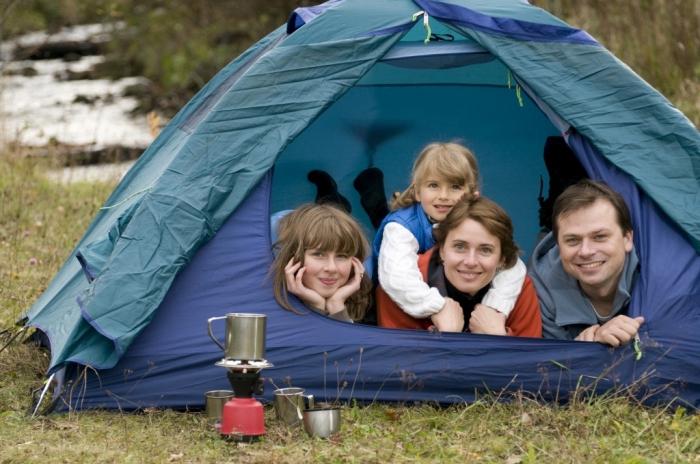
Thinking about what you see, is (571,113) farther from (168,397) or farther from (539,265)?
(168,397)

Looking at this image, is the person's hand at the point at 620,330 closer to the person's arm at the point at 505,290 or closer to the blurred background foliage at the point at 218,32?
the person's arm at the point at 505,290

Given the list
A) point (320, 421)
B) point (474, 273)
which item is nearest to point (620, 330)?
point (474, 273)

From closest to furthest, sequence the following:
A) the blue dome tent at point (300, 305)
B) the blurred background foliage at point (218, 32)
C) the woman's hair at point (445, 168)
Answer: the blue dome tent at point (300, 305) < the woman's hair at point (445, 168) < the blurred background foliage at point (218, 32)

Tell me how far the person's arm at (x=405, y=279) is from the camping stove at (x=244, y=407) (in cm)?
68

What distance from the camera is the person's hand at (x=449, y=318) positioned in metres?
3.93

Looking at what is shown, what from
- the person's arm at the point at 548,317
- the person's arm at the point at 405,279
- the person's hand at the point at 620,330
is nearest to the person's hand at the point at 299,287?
the person's arm at the point at 405,279

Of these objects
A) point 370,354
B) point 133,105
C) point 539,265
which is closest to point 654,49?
point 539,265

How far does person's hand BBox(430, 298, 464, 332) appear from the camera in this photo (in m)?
3.93

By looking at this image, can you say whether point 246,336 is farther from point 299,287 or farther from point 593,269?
point 593,269

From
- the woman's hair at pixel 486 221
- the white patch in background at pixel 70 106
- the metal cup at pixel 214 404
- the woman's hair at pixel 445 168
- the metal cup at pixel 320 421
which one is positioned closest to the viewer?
the metal cup at pixel 320 421

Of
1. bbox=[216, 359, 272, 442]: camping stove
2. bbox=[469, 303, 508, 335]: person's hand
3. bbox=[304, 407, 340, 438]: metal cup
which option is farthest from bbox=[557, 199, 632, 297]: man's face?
bbox=[216, 359, 272, 442]: camping stove

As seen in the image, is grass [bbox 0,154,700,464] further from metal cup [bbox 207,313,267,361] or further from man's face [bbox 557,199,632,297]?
man's face [bbox 557,199,632,297]

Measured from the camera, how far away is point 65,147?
1020 cm

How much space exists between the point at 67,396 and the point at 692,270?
207cm
